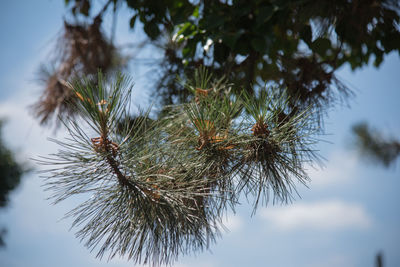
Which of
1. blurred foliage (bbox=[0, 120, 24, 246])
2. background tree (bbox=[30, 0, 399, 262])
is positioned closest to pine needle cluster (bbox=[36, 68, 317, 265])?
background tree (bbox=[30, 0, 399, 262])

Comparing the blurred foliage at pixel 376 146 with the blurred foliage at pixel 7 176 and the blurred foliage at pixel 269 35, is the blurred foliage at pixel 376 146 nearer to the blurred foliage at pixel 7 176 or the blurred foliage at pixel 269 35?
the blurred foliage at pixel 269 35

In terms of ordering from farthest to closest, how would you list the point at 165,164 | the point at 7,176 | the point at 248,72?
the point at 7,176, the point at 248,72, the point at 165,164

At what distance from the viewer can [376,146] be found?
3.36m

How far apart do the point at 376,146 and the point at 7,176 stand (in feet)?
11.4

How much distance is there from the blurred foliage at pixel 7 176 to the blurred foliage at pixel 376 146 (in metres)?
3.30

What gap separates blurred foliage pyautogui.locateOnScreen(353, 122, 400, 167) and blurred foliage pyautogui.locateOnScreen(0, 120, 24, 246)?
330cm

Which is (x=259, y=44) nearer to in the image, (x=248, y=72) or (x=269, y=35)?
(x=269, y=35)

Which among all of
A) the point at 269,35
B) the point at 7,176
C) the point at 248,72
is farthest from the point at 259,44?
the point at 7,176

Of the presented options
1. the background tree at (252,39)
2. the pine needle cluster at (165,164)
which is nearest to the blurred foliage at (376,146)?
the background tree at (252,39)

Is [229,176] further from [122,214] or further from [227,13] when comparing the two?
[227,13]

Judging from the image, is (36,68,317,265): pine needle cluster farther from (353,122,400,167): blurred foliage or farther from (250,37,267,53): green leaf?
(353,122,400,167): blurred foliage

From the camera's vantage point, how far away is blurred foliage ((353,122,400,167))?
329cm

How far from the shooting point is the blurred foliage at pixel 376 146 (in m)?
3.29

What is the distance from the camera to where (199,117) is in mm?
781
